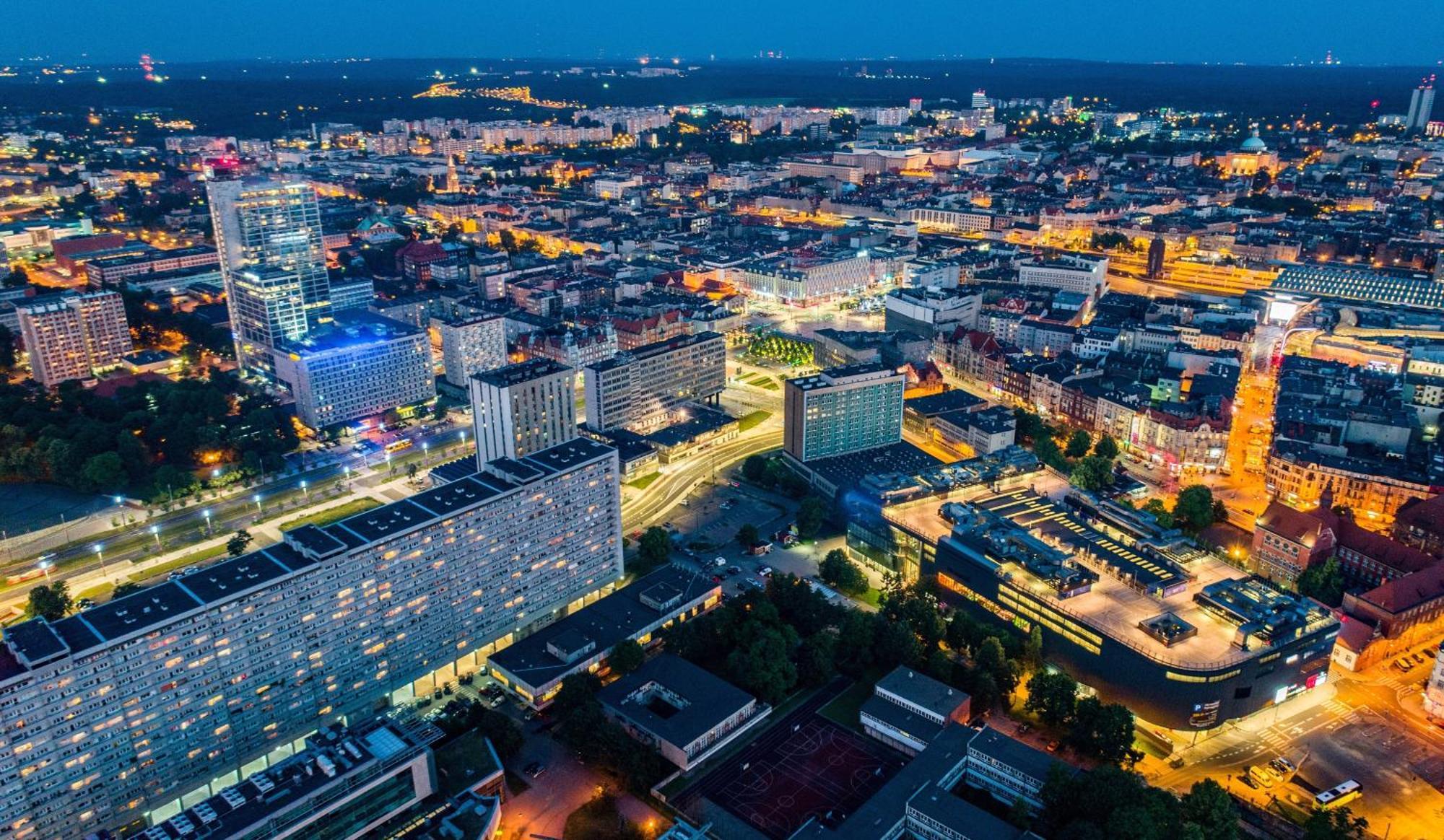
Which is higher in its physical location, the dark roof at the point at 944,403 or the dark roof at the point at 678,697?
the dark roof at the point at 944,403

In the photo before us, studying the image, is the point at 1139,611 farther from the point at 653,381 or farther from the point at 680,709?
the point at 653,381

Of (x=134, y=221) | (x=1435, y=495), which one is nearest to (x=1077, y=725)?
(x=1435, y=495)

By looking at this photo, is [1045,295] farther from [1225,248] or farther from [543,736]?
[543,736]

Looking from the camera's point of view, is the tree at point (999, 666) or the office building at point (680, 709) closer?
the office building at point (680, 709)

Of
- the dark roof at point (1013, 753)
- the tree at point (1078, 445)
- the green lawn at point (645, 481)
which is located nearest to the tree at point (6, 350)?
the green lawn at point (645, 481)

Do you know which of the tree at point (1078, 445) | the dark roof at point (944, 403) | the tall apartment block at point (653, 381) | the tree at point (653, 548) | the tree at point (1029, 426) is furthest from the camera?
the dark roof at point (944, 403)

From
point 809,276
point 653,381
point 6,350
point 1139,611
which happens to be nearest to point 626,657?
point 1139,611

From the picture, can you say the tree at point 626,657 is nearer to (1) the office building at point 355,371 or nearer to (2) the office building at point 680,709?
(2) the office building at point 680,709

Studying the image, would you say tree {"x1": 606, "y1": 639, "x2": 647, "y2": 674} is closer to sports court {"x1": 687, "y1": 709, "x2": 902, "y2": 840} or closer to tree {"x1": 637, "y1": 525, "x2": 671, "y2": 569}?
sports court {"x1": 687, "y1": 709, "x2": 902, "y2": 840}
